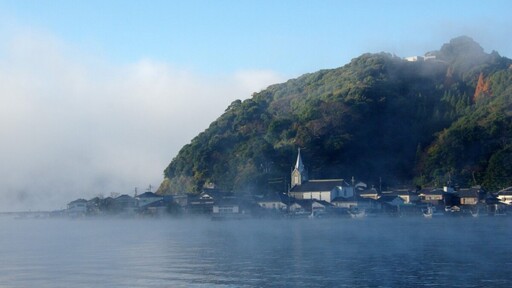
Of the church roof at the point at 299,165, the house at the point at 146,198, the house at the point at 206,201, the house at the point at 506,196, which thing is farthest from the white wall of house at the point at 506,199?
the house at the point at 146,198

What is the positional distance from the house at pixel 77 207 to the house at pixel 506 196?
38.4 meters

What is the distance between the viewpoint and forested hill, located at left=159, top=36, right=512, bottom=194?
69500 millimetres

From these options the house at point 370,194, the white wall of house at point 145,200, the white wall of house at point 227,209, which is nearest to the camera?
the white wall of house at point 227,209

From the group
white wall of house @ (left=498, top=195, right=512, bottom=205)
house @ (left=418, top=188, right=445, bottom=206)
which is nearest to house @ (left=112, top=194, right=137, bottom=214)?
house @ (left=418, top=188, right=445, bottom=206)

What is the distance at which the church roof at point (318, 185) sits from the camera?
6319cm

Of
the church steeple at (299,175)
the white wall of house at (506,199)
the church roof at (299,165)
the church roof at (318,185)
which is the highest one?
the church roof at (299,165)

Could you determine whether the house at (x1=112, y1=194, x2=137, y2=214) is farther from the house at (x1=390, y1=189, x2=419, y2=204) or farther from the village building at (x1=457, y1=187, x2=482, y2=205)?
the village building at (x1=457, y1=187, x2=482, y2=205)

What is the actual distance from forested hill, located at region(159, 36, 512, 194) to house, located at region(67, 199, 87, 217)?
30.2 feet

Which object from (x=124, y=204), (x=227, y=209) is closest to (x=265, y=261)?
(x=227, y=209)

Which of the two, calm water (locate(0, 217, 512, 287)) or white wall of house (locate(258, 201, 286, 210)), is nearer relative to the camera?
calm water (locate(0, 217, 512, 287))

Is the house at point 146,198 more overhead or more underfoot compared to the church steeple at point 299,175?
more underfoot

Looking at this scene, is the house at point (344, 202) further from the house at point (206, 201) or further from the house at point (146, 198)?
the house at point (146, 198)

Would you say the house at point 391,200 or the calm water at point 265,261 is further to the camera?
the house at point 391,200

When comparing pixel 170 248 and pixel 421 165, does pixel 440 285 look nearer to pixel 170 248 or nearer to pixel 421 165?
Result: pixel 170 248
